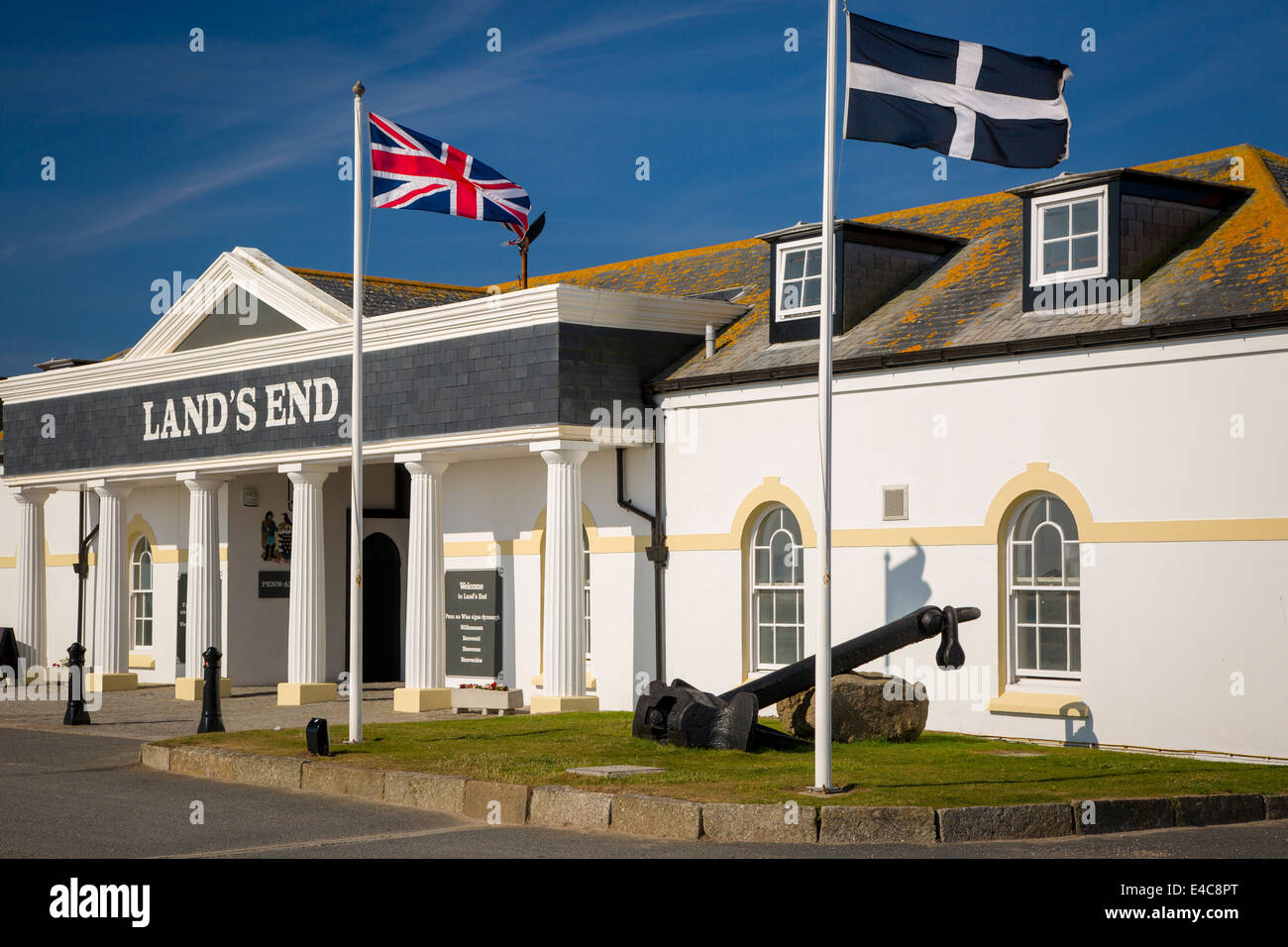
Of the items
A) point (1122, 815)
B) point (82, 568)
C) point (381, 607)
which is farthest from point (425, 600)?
point (1122, 815)

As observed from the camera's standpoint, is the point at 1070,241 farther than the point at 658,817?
Yes

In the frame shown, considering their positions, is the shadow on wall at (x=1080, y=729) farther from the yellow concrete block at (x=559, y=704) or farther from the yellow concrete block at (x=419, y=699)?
the yellow concrete block at (x=419, y=699)

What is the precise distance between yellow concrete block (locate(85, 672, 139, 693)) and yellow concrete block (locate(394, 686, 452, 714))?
765cm

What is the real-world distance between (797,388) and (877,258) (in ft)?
7.85

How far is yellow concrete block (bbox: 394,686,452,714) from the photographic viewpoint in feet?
70.4

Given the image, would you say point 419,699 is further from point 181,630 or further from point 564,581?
point 181,630

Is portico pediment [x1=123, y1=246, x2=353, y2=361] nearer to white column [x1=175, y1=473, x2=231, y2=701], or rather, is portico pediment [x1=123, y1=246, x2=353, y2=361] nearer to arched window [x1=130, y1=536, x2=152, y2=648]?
white column [x1=175, y1=473, x2=231, y2=701]

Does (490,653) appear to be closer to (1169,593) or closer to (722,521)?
(722,521)

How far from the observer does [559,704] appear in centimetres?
2017

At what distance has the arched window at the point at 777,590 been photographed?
1947 centimetres

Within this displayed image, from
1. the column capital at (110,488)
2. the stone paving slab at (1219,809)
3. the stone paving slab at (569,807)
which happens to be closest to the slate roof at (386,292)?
the column capital at (110,488)

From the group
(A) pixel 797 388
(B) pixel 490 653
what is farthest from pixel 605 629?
(A) pixel 797 388

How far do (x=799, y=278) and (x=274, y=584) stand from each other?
12530 mm

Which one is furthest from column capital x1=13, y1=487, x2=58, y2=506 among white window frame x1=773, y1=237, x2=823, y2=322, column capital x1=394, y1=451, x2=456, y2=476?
white window frame x1=773, y1=237, x2=823, y2=322
